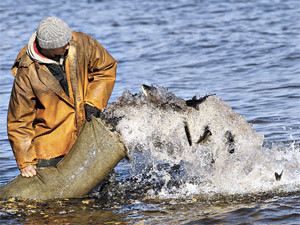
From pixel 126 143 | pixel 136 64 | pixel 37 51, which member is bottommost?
pixel 136 64

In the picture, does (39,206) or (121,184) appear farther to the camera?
(121,184)

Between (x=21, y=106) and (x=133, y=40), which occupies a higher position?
(x=21, y=106)

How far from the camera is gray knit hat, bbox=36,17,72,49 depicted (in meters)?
5.23

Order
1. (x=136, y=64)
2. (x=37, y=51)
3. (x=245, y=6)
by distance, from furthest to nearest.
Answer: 1. (x=245, y=6)
2. (x=136, y=64)
3. (x=37, y=51)

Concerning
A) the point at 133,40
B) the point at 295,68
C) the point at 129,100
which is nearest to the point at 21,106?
the point at 129,100

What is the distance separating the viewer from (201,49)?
1452 centimetres

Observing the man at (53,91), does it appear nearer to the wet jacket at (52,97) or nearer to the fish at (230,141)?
the wet jacket at (52,97)

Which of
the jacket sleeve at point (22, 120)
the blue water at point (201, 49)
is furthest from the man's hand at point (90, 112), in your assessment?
the blue water at point (201, 49)

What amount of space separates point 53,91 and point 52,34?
1.95ft

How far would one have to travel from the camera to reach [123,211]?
598cm

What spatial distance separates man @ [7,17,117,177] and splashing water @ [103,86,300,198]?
0.29 m

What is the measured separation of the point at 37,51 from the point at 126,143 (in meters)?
1.19

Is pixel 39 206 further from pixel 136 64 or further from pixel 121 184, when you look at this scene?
pixel 136 64

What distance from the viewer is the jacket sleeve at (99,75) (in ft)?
19.0
